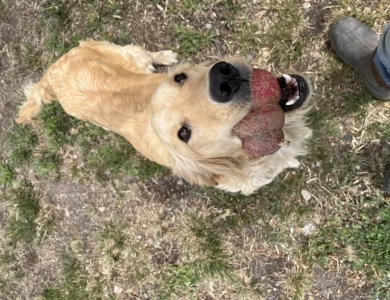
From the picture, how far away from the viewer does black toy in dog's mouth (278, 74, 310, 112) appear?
2.86 meters

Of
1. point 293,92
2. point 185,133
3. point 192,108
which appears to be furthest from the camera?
point 293,92

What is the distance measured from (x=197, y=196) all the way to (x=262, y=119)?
189cm

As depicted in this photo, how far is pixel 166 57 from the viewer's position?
4.15m

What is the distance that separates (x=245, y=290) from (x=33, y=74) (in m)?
3.16

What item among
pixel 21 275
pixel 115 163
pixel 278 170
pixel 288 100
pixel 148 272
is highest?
pixel 288 100

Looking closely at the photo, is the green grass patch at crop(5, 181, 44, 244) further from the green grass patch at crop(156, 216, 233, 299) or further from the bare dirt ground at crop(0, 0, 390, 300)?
the green grass patch at crop(156, 216, 233, 299)

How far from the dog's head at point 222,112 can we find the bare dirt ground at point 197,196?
1046 millimetres

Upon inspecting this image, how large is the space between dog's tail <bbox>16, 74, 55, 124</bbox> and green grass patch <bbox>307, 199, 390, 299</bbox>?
2.82 m

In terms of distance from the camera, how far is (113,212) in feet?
14.6

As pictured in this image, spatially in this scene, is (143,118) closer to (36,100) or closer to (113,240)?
(36,100)

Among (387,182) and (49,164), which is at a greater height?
(387,182)

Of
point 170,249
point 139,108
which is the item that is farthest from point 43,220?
point 139,108

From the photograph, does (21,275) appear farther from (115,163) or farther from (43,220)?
(115,163)

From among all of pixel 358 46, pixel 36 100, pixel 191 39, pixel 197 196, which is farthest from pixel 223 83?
pixel 36 100
